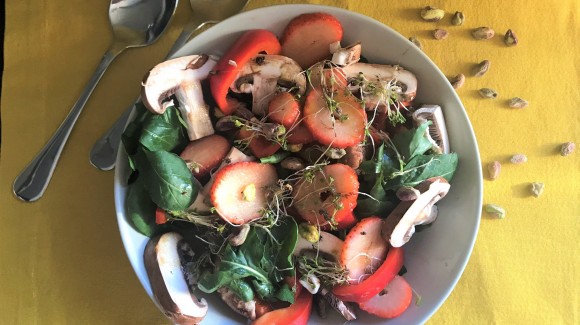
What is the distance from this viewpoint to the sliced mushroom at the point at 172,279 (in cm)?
99

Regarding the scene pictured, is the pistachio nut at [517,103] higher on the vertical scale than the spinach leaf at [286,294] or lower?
higher

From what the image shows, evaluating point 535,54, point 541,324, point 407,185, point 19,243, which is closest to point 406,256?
point 407,185

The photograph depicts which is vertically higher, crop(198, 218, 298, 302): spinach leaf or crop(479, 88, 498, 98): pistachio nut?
crop(479, 88, 498, 98): pistachio nut

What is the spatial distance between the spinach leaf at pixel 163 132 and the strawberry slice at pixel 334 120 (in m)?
0.24

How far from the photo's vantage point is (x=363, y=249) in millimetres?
1002

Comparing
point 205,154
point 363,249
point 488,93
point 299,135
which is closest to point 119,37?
point 205,154

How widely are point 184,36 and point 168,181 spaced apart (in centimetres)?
35

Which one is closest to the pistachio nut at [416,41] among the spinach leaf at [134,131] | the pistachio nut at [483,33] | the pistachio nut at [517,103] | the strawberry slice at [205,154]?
the pistachio nut at [483,33]

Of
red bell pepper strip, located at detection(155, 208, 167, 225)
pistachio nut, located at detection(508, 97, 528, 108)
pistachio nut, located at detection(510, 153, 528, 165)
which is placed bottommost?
pistachio nut, located at detection(510, 153, 528, 165)

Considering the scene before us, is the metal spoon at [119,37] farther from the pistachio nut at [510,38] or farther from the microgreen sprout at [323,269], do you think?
the pistachio nut at [510,38]

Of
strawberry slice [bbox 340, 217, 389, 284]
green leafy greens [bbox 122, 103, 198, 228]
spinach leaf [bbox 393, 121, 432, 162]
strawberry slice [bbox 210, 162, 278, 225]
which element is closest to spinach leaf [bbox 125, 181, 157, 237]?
green leafy greens [bbox 122, 103, 198, 228]

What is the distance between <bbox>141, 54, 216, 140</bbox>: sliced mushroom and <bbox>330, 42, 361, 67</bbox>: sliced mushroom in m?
0.23

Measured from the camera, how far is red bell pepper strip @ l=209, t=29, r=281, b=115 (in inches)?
39.4

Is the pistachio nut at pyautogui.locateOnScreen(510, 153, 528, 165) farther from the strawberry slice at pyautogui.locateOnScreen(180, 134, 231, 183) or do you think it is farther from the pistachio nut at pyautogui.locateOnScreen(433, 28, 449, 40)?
the strawberry slice at pyautogui.locateOnScreen(180, 134, 231, 183)
